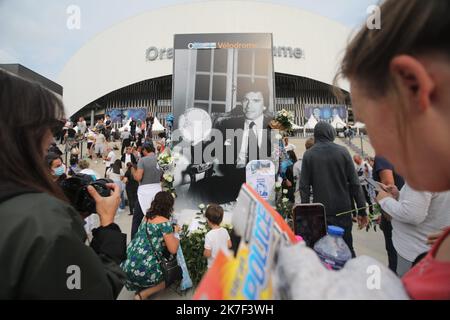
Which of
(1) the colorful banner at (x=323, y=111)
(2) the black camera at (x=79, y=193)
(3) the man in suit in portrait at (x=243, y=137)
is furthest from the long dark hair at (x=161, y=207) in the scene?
(1) the colorful banner at (x=323, y=111)

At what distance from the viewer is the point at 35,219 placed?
0.69 meters

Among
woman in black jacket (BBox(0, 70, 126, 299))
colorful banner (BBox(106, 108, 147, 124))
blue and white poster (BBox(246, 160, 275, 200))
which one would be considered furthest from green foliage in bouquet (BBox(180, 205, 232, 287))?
colorful banner (BBox(106, 108, 147, 124))

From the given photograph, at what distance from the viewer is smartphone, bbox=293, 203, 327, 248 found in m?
1.36

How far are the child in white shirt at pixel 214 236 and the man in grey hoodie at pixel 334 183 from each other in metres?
0.96

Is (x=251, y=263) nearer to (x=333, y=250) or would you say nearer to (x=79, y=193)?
(x=333, y=250)

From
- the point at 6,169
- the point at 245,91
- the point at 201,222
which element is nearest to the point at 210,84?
the point at 245,91

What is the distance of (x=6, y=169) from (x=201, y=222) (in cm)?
286

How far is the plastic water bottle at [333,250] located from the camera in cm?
109

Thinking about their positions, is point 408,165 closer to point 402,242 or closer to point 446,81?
point 446,81

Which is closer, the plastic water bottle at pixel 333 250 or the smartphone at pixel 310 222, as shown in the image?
the plastic water bottle at pixel 333 250

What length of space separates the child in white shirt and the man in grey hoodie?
0.96 m

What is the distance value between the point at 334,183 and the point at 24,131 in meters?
2.61

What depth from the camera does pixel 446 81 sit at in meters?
0.41

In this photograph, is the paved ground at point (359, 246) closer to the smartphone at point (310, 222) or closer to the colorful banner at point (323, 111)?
the smartphone at point (310, 222)
